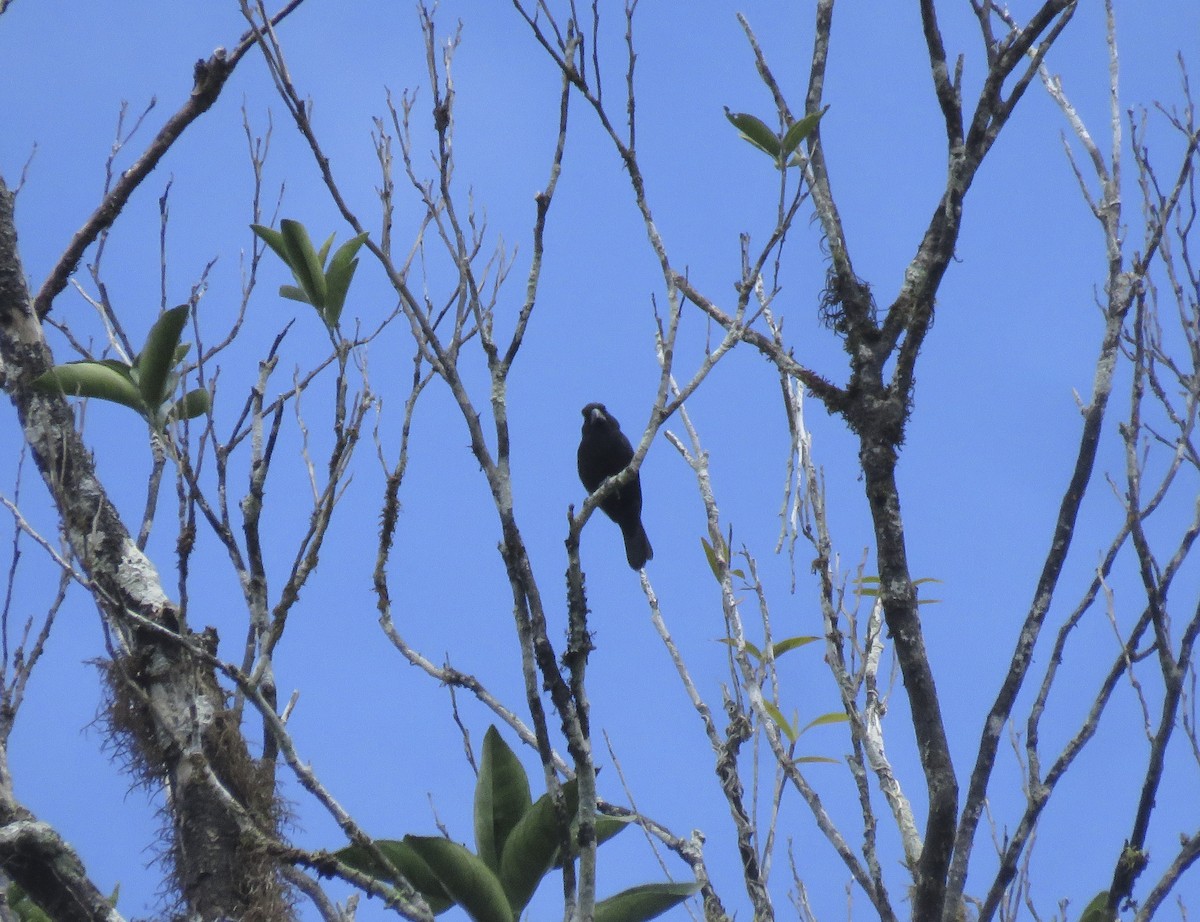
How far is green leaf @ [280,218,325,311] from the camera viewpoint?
323cm

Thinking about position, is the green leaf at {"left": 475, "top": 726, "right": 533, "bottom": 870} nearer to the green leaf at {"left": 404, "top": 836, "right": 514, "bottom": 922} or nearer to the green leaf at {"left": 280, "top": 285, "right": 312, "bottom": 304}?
the green leaf at {"left": 404, "top": 836, "right": 514, "bottom": 922}

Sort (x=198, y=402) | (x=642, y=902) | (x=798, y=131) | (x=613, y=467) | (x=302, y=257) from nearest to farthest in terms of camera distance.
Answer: (x=642, y=902)
(x=798, y=131)
(x=302, y=257)
(x=198, y=402)
(x=613, y=467)

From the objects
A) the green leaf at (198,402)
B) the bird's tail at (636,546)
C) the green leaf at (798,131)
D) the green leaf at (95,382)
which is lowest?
the green leaf at (95,382)

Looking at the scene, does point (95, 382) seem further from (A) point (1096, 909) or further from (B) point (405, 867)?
(A) point (1096, 909)

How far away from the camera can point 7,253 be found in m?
3.55

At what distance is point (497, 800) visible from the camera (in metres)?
Result: 2.80

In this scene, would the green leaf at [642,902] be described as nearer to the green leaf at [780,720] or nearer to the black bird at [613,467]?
the green leaf at [780,720]

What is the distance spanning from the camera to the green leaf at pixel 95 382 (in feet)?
10.4

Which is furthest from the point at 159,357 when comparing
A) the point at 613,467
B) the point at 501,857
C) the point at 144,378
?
the point at 613,467

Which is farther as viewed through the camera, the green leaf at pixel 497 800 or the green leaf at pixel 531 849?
the green leaf at pixel 497 800

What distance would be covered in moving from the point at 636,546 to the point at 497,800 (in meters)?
5.69

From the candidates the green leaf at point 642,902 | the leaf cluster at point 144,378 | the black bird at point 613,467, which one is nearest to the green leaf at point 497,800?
the green leaf at point 642,902

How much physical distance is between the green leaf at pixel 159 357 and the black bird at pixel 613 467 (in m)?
4.96

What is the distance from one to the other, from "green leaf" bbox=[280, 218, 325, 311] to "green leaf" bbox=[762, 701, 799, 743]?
6.05 feet
